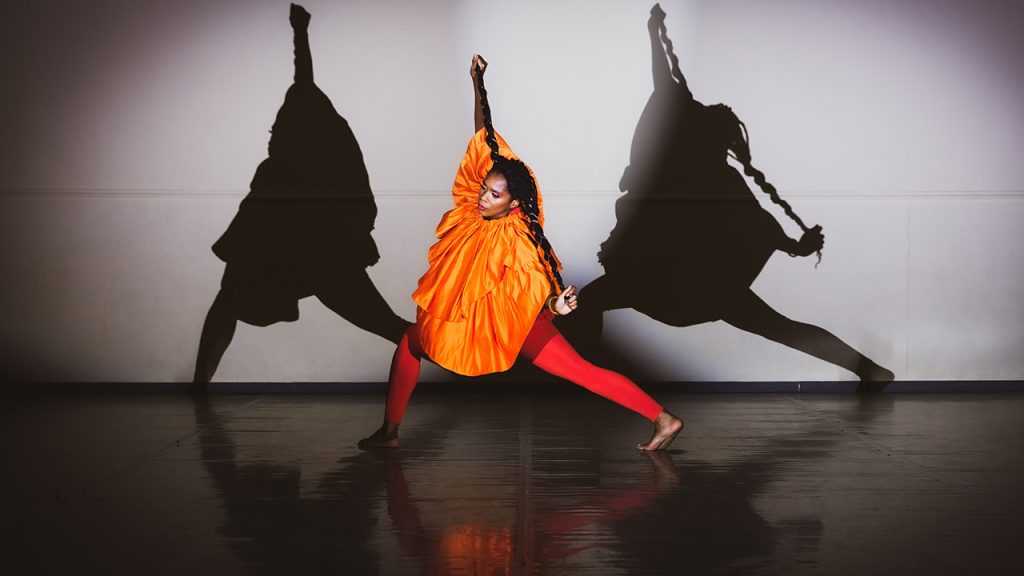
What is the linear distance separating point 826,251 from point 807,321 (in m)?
0.42

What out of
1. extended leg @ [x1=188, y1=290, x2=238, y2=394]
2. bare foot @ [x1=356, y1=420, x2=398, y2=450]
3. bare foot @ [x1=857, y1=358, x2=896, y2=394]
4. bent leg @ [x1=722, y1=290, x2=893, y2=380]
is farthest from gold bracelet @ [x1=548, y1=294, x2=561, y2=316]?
bare foot @ [x1=857, y1=358, x2=896, y2=394]

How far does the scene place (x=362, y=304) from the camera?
5637 millimetres

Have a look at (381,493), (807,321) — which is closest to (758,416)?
(807,321)

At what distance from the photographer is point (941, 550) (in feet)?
7.48

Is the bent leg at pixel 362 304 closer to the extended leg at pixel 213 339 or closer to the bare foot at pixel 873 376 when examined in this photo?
the extended leg at pixel 213 339

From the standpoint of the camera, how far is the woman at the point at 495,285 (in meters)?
3.37

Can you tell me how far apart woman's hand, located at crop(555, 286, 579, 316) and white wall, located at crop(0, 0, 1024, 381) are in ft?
7.74

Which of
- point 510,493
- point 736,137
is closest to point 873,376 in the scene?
point 736,137

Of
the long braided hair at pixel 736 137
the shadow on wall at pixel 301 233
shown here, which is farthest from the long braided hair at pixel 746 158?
the shadow on wall at pixel 301 233

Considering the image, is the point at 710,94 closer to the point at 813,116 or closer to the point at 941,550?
the point at 813,116

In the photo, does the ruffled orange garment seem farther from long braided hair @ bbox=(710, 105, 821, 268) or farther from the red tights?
long braided hair @ bbox=(710, 105, 821, 268)

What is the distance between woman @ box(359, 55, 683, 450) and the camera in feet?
11.1

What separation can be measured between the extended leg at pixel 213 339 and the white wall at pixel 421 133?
0.08 m

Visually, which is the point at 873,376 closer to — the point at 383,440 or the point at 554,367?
the point at 554,367
